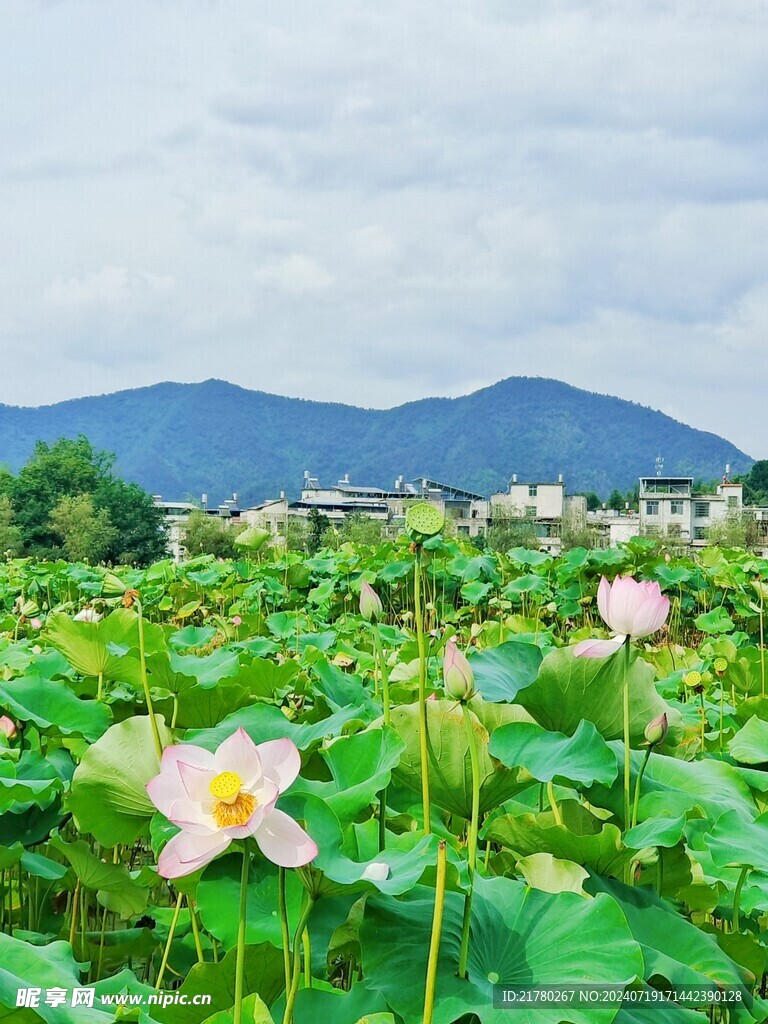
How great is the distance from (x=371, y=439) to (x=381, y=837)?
14199cm

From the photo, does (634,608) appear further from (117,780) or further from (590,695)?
(117,780)

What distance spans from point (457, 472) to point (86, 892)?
12753 cm

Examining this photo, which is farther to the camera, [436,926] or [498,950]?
[498,950]

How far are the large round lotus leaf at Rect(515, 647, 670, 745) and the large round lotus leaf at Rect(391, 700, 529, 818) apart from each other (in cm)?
9

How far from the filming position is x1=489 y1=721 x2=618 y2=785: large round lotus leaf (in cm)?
70

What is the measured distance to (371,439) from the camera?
142m

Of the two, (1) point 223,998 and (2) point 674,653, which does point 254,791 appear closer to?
(1) point 223,998

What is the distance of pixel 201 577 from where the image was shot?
172 inches

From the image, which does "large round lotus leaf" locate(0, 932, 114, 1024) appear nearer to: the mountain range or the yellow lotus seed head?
the yellow lotus seed head

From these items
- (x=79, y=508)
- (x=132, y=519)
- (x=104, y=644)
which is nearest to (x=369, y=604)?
(x=104, y=644)

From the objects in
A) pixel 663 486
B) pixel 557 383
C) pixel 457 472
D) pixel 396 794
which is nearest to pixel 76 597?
pixel 396 794

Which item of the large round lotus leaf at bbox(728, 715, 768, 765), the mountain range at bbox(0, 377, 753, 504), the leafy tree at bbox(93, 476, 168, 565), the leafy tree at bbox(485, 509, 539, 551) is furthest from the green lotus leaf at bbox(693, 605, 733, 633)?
the mountain range at bbox(0, 377, 753, 504)

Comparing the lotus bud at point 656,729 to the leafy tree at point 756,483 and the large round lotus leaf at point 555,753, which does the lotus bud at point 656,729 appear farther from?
the leafy tree at point 756,483

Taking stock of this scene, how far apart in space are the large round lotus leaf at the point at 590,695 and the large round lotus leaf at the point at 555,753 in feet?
0.34
